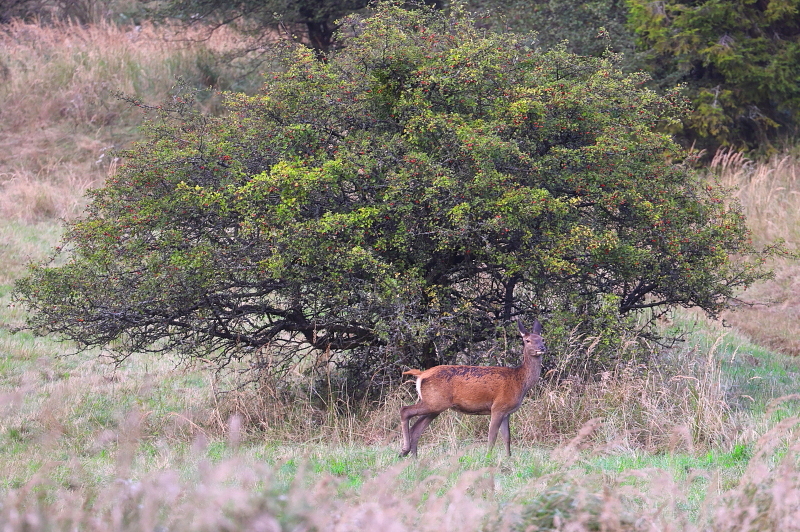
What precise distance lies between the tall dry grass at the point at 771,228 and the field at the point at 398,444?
0.04m

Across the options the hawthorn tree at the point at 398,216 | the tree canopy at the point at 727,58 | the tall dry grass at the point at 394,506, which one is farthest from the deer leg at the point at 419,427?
the tree canopy at the point at 727,58

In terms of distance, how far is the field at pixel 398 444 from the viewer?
4617 millimetres

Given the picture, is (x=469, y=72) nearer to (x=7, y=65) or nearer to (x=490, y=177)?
(x=490, y=177)

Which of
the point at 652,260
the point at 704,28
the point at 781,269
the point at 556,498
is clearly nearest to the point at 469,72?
the point at 652,260

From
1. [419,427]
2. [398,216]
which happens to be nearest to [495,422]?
[419,427]

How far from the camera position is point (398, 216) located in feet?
30.2

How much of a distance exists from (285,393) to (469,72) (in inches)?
157

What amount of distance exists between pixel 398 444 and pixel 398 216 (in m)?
2.22

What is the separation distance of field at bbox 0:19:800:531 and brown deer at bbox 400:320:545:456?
334 millimetres

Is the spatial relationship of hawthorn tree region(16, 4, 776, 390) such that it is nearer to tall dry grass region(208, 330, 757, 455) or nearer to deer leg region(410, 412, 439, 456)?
tall dry grass region(208, 330, 757, 455)

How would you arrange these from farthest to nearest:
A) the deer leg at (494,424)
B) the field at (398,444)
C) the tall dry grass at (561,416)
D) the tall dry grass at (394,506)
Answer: the tall dry grass at (561,416) → the deer leg at (494,424) → the field at (398,444) → the tall dry grass at (394,506)

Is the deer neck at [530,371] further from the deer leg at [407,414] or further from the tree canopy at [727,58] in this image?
the tree canopy at [727,58]

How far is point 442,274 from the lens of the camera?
32.6 feet

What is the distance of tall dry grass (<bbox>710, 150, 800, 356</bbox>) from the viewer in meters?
15.4
